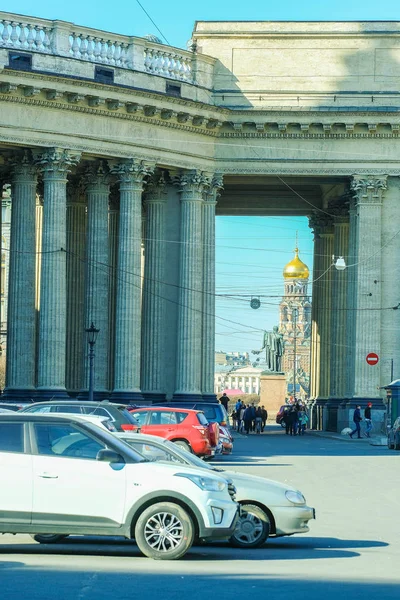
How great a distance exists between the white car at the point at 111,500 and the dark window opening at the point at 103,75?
40181 millimetres

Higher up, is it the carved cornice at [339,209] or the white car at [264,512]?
the carved cornice at [339,209]

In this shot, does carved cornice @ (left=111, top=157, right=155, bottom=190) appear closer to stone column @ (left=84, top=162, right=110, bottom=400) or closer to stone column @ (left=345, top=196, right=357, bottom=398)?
stone column @ (left=84, top=162, right=110, bottom=400)

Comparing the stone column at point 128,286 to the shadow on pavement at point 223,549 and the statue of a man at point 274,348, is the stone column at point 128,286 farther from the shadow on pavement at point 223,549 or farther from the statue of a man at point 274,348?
the statue of a man at point 274,348

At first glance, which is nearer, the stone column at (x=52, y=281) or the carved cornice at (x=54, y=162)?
the stone column at (x=52, y=281)

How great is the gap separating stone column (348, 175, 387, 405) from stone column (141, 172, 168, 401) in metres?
8.19

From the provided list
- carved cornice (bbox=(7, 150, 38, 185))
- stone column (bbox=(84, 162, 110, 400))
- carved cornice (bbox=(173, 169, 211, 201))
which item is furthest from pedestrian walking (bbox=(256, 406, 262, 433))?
carved cornice (bbox=(7, 150, 38, 185))

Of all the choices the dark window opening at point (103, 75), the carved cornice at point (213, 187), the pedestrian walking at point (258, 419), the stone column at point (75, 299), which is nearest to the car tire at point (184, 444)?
the dark window opening at point (103, 75)

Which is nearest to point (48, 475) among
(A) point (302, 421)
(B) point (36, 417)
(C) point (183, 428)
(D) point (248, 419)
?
(B) point (36, 417)

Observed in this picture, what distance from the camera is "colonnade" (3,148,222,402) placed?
56.9 m

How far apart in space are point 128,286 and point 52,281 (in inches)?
149

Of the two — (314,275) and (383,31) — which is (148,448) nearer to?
(383,31)

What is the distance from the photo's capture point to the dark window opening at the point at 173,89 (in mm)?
60406

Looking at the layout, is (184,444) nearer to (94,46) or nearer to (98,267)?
(98,267)

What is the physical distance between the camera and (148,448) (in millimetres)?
21109
